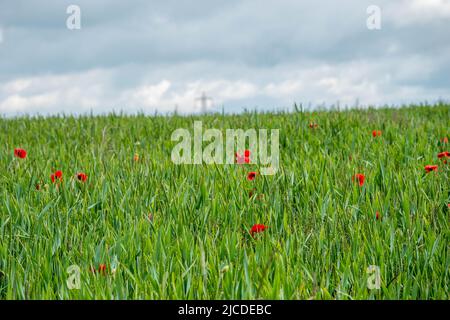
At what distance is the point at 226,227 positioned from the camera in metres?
2.95

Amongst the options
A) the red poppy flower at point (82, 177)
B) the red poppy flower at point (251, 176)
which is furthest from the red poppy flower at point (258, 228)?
the red poppy flower at point (82, 177)

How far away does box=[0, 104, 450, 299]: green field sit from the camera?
7.59 feet

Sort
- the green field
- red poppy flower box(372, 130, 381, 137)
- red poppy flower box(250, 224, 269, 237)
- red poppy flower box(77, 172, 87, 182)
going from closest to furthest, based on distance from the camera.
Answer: the green field < red poppy flower box(250, 224, 269, 237) < red poppy flower box(77, 172, 87, 182) < red poppy flower box(372, 130, 381, 137)

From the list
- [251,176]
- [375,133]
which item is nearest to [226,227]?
[251,176]

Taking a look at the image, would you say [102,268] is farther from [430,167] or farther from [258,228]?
[430,167]

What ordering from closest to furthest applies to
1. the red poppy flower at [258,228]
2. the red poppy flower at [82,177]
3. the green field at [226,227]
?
1. the green field at [226,227]
2. the red poppy flower at [258,228]
3. the red poppy flower at [82,177]

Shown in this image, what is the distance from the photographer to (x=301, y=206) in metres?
3.46

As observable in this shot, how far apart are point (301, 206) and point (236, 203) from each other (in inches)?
16.9

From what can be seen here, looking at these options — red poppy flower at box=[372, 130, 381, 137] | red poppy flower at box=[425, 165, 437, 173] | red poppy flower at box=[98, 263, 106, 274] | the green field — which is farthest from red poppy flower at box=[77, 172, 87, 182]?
red poppy flower at box=[372, 130, 381, 137]

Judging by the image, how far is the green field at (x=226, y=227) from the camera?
231 centimetres

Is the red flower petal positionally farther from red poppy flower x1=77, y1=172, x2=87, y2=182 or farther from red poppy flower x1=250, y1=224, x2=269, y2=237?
red poppy flower x1=77, y1=172, x2=87, y2=182

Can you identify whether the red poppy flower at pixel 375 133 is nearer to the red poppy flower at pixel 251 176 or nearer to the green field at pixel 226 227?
the green field at pixel 226 227
